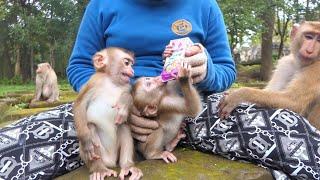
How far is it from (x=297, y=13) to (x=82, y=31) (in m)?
17.6

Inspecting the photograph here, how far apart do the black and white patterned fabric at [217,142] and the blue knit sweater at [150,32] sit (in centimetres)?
28

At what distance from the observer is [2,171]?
2697mm

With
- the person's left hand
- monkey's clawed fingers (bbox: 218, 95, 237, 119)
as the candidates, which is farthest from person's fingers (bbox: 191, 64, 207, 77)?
monkey's clawed fingers (bbox: 218, 95, 237, 119)

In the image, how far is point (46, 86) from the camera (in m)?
11.9

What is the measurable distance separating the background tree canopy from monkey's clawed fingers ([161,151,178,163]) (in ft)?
47.1

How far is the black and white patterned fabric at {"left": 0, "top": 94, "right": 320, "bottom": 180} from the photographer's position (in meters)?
2.64

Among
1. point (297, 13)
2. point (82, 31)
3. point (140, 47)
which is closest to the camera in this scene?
point (140, 47)

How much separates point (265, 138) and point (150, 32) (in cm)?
91

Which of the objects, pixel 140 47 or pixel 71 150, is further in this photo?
pixel 140 47

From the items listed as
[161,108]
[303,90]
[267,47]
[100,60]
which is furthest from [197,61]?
[267,47]

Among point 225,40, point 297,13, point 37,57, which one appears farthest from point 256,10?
point 225,40

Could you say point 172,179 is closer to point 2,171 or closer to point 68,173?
point 68,173

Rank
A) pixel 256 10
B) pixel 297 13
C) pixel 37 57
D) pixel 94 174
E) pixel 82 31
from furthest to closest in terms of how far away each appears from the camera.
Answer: pixel 37 57
pixel 297 13
pixel 256 10
pixel 82 31
pixel 94 174

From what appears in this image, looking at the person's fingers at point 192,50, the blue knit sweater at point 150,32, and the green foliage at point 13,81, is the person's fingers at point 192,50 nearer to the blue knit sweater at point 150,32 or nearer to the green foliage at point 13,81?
the blue knit sweater at point 150,32
